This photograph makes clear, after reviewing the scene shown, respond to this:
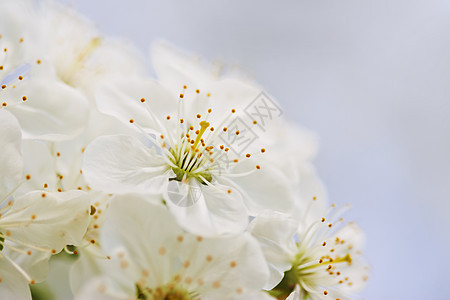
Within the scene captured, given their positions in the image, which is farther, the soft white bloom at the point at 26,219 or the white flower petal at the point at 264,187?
the white flower petal at the point at 264,187

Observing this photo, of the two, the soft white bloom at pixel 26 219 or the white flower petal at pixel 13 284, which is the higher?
the soft white bloom at pixel 26 219

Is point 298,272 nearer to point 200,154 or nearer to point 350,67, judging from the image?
point 200,154

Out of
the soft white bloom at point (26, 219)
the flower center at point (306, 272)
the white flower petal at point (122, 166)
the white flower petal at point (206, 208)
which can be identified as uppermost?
the white flower petal at point (206, 208)

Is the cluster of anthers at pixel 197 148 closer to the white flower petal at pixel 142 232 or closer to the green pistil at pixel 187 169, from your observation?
the green pistil at pixel 187 169

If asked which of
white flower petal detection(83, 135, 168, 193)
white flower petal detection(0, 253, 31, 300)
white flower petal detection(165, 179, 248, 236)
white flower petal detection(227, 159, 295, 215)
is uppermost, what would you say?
white flower petal detection(227, 159, 295, 215)

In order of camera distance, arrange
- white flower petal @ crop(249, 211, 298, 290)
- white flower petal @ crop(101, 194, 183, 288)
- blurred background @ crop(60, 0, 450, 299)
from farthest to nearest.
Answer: blurred background @ crop(60, 0, 450, 299), white flower petal @ crop(249, 211, 298, 290), white flower petal @ crop(101, 194, 183, 288)

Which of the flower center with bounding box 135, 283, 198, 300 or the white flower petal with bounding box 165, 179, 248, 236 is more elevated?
the white flower petal with bounding box 165, 179, 248, 236

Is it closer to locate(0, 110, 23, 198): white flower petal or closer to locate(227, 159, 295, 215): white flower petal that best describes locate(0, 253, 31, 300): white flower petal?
locate(0, 110, 23, 198): white flower petal

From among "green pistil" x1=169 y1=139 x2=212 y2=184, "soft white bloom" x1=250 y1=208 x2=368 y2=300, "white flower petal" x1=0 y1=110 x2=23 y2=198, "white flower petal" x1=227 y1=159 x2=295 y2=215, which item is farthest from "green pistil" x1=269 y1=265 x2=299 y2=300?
"white flower petal" x1=0 y1=110 x2=23 y2=198

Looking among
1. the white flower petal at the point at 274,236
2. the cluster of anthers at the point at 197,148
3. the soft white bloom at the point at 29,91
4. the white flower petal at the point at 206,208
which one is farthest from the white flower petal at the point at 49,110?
the white flower petal at the point at 274,236
